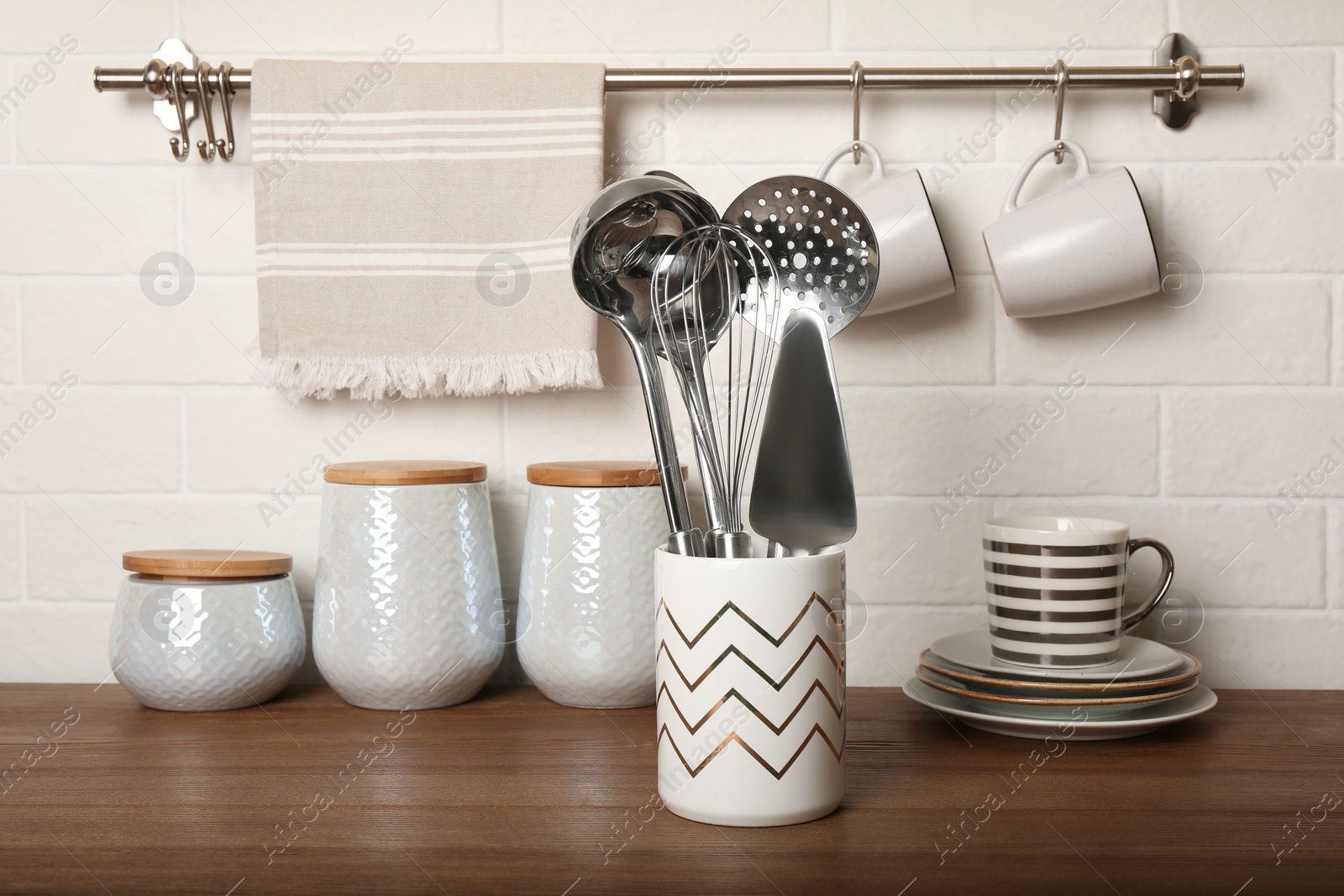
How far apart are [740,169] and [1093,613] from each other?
1.36ft

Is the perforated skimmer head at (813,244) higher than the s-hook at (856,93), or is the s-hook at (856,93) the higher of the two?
the s-hook at (856,93)

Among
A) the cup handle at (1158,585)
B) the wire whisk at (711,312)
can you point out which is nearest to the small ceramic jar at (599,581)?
the wire whisk at (711,312)

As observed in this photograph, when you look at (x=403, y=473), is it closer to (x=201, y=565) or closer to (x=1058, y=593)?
(x=201, y=565)

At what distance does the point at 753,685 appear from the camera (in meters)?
0.52

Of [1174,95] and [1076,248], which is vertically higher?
[1174,95]

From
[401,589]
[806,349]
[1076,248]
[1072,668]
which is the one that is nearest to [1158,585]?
[1072,668]

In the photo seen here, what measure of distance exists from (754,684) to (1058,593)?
26 cm

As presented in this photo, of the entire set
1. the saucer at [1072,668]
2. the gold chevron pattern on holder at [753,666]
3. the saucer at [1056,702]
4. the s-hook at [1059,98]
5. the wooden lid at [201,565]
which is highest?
the s-hook at [1059,98]

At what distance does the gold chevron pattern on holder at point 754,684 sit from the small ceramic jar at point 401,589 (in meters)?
0.25

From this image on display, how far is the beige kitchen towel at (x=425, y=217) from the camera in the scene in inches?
30.3

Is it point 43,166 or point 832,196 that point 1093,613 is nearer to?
point 832,196

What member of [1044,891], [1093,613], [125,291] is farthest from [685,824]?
[125,291]

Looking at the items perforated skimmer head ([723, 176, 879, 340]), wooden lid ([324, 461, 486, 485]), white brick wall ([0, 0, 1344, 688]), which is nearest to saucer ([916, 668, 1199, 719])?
white brick wall ([0, 0, 1344, 688])

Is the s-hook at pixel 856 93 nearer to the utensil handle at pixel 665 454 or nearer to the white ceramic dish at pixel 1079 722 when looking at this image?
the utensil handle at pixel 665 454
